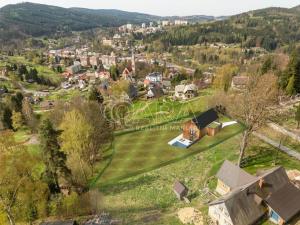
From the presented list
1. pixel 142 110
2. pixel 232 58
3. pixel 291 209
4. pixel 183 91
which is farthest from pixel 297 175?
pixel 232 58

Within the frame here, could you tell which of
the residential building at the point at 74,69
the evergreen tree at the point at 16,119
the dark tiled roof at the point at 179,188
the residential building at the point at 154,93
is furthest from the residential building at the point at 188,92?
the residential building at the point at 74,69

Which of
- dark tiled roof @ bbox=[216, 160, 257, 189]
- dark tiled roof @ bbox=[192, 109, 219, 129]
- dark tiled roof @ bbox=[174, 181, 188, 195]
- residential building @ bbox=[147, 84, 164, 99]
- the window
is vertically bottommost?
residential building @ bbox=[147, 84, 164, 99]

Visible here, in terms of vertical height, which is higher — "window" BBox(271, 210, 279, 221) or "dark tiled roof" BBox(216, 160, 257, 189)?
"dark tiled roof" BBox(216, 160, 257, 189)

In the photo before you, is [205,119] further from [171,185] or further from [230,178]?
[230,178]

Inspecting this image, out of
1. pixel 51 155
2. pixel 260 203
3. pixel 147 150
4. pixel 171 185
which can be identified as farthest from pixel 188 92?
pixel 260 203

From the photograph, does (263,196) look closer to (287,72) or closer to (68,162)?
Answer: (68,162)

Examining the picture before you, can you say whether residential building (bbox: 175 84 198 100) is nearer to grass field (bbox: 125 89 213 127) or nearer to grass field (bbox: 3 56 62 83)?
grass field (bbox: 125 89 213 127)

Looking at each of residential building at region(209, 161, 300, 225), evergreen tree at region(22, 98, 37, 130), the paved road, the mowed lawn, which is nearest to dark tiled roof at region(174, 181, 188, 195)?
residential building at region(209, 161, 300, 225)
